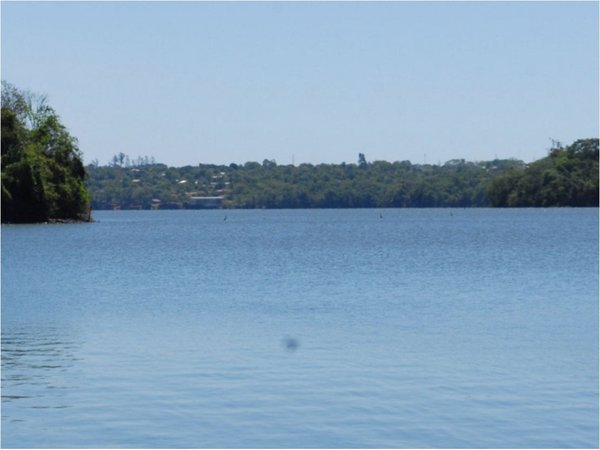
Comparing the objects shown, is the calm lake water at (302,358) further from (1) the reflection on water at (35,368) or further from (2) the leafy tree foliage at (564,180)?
(2) the leafy tree foliage at (564,180)

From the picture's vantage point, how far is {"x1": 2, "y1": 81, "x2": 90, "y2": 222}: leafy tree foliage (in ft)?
300

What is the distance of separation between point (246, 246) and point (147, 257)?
1435 cm

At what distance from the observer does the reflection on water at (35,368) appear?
1759 cm

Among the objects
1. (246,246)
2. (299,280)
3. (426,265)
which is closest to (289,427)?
(299,280)

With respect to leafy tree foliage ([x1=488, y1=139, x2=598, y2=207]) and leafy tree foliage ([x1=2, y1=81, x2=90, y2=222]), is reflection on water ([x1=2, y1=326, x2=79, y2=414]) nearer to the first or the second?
leafy tree foliage ([x1=2, y1=81, x2=90, y2=222])

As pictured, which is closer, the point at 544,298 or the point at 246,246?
the point at 544,298

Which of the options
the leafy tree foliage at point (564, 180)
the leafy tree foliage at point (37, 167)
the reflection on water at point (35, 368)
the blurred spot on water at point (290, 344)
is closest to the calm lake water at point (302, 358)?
the reflection on water at point (35, 368)

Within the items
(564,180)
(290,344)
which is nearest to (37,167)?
(290,344)

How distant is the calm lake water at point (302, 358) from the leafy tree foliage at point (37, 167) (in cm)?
4657

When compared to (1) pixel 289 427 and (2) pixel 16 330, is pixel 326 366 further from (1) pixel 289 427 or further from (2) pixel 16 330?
(2) pixel 16 330

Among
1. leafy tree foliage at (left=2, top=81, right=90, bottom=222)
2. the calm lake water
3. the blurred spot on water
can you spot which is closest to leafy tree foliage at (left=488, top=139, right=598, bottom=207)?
leafy tree foliage at (left=2, top=81, right=90, bottom=222)

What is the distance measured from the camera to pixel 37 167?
92.6 meters

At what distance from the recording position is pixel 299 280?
4275 centimetres

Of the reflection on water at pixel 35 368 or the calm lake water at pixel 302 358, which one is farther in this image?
the reflection on water at pixel 35 368
